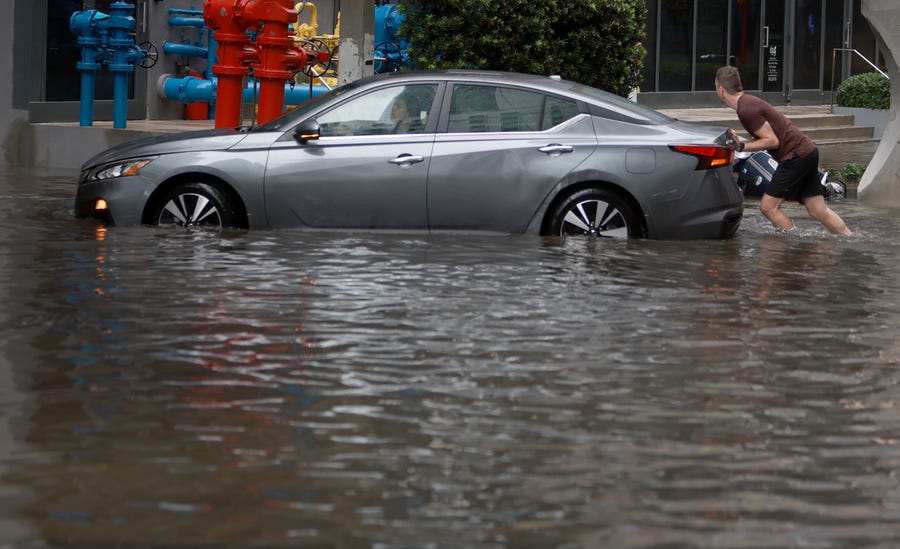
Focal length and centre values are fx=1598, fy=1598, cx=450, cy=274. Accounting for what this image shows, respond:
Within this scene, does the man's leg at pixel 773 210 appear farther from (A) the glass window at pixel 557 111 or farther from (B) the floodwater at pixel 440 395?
(A) the glass window at pixel 557 111

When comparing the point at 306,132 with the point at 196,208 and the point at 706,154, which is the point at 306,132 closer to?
the point at 196,208

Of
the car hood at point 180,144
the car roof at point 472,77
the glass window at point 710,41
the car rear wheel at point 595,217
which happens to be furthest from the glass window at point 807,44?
the car hood at point 180,144

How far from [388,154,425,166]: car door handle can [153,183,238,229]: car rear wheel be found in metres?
1.24

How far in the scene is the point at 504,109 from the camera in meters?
11.6

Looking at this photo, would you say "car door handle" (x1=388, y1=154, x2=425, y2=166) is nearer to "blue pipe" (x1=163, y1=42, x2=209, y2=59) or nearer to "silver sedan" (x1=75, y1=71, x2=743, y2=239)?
"silver sedan" (x1=75, y1=71, x2=743, y2=239)

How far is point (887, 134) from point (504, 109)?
6916mm

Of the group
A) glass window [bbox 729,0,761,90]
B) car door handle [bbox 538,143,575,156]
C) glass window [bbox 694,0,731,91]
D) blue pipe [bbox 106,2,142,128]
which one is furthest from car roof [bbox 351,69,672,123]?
glass window [bbox 729,0,761,90]

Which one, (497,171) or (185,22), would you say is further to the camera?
(185,22)

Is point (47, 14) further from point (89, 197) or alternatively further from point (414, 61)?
point (89, 197)

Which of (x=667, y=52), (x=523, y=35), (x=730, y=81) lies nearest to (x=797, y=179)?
(x=730, y=81)

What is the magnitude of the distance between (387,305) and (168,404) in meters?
2.65

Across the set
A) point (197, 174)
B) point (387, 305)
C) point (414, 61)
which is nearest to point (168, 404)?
point (387, 305)

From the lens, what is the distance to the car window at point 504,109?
11.6 meters

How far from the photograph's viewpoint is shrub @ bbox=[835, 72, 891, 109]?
95.2 ft
